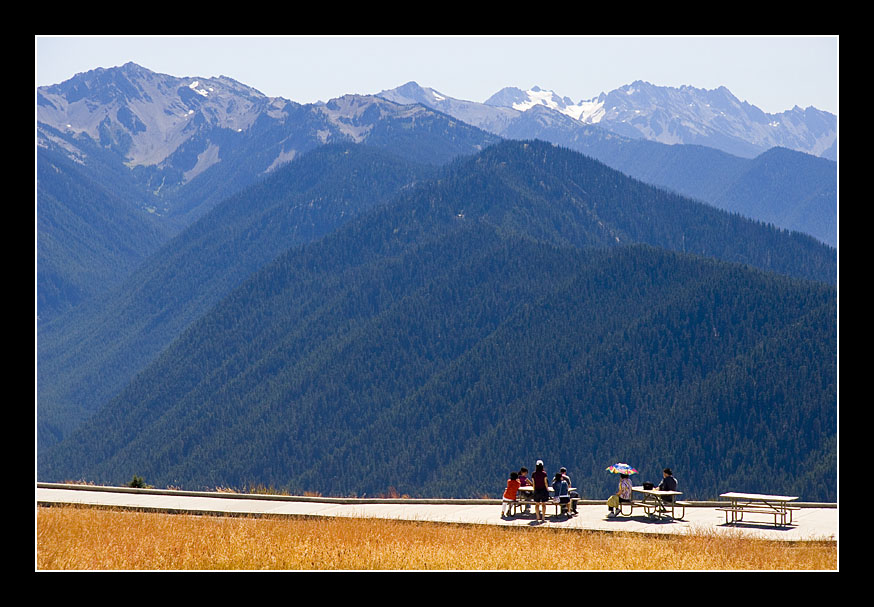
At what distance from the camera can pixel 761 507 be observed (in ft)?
134

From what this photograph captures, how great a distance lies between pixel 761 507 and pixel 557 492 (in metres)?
7.10

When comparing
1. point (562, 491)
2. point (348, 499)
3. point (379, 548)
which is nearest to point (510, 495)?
point (562, 491)

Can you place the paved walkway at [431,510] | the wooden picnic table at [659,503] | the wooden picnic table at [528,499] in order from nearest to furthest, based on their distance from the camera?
1. the paved walkway at [431,510]
2. the wooden picnic table at [659,503]
3. the wooden picnic table at [528,499]

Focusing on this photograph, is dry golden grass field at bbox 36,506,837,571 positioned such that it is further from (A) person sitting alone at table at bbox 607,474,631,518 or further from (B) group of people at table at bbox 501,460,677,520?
(A) person sitting alone at table at bbox 607,474,631,518

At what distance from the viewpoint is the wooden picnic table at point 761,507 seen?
130 feet

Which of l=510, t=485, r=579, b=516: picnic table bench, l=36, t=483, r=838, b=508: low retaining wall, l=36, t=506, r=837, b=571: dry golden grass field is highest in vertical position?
l=510, t=485, r=579, b=516: picnic table bench

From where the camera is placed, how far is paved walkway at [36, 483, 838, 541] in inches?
1524

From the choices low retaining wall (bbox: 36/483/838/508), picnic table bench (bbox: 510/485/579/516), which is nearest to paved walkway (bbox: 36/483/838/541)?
low retaining wall (bbox: 36/483/838/508)

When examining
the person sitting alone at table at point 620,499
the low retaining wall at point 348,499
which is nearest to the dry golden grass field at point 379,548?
the person sitting alone at table at point 620,499

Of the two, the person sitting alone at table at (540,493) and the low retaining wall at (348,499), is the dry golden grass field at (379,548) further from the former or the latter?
the low retaining wall at (348,499)

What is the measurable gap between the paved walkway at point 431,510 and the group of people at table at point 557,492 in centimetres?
47

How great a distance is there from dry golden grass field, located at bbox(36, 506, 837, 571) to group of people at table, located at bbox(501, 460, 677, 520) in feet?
7.52
